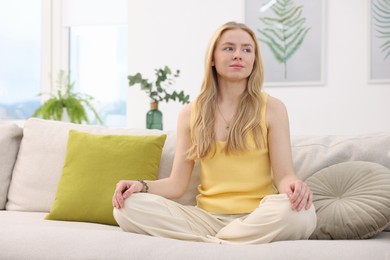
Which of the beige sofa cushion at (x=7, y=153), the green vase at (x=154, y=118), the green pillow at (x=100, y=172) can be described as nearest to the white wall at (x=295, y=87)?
the green vase at (x=154, y=118)

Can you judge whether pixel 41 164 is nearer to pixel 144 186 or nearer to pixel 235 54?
pixel 144 186

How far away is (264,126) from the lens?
7.51ft

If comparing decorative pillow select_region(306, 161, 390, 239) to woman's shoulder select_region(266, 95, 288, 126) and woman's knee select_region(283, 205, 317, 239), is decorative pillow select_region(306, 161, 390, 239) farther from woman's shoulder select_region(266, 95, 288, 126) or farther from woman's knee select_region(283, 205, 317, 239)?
woman's shoulder select_region(266, 95, 288, 126)

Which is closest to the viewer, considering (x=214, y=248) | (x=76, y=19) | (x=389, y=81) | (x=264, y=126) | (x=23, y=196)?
(x=214, y=248)

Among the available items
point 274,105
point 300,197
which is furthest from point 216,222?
point 274,105

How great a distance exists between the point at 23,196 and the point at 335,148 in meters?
1.37

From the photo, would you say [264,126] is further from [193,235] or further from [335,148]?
[193,235]

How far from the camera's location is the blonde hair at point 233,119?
2.26m

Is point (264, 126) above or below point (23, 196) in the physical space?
above

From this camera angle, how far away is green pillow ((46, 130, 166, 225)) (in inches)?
97.6

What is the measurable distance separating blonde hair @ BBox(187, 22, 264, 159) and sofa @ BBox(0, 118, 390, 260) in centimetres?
23

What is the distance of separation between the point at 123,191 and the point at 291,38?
3073 millimetres

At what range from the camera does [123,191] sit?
2107mm

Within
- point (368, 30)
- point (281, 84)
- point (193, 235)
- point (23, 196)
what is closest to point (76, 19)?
point (281, 84)
